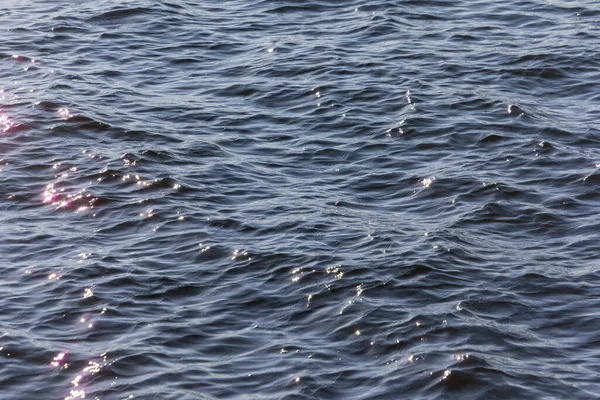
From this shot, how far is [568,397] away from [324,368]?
2.57m

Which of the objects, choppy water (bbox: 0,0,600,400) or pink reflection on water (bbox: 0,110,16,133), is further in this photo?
pink reflection on water (bbox: 0,110,16,133)

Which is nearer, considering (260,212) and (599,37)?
(260,212)

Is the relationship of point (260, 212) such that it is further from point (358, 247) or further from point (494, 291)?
point (494, 291)

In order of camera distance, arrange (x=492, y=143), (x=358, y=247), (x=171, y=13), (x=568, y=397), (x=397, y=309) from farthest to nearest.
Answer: (x=171, y=13)
(x=492, y=143)
(x=358, y=247)
(x=397, y=309)
(x=568, y=397)

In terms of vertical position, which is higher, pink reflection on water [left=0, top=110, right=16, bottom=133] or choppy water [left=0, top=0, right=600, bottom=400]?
pink reflection on water [left=0, top=110, right=16, bottom=133]

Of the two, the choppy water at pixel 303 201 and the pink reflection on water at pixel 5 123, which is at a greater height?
the pink reflection on water at pixel 5 123

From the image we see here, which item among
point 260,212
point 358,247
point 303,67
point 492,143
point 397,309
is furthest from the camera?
point 303,67

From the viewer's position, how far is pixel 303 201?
16.0 meters

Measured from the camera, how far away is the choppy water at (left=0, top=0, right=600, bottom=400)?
12195 mm

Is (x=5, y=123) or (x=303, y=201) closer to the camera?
(x=303, y=201)

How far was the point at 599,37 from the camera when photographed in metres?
21.4

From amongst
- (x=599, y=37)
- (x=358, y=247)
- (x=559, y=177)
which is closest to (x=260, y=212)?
(x=358, y=247)

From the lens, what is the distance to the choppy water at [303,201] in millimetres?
12195

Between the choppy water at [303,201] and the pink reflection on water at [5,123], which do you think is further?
the pink reflection on water at [5,123]
